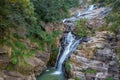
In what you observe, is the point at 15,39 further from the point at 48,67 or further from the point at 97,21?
the point at 97,21

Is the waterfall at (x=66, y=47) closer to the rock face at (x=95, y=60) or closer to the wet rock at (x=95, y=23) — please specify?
the rock face at (x=95, y=60)

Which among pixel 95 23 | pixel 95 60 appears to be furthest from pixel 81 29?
pixel 95 60

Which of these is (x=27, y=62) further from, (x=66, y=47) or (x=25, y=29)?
(x=66, y=47)

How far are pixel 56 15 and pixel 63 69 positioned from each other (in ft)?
21.7

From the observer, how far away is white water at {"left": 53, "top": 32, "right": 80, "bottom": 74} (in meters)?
20.8

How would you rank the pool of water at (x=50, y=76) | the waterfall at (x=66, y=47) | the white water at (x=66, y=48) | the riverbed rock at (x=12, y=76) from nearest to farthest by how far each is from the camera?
1. the riverbed rock at (x=12, y=76)
2. the pool of water at (x=50, y=76)
3. the white water at (x=66, y=48)
4. the waterfall at (x=66, y=47)

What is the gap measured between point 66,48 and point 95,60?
4.76 meters

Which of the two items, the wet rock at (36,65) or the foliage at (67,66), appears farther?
the foliage at (67,66)

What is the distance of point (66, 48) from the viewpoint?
22516 mm

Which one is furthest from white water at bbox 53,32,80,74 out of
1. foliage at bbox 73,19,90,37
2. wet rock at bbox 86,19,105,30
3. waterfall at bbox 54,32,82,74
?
wet rock at bbox 86,19,105,30

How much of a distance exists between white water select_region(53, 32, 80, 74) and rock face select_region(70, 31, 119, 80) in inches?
67.6

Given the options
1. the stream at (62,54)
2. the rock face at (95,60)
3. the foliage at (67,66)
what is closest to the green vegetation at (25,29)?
the stream at (62,54)

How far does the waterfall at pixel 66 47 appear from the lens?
20952mm

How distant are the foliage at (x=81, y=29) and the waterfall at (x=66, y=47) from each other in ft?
2.14
